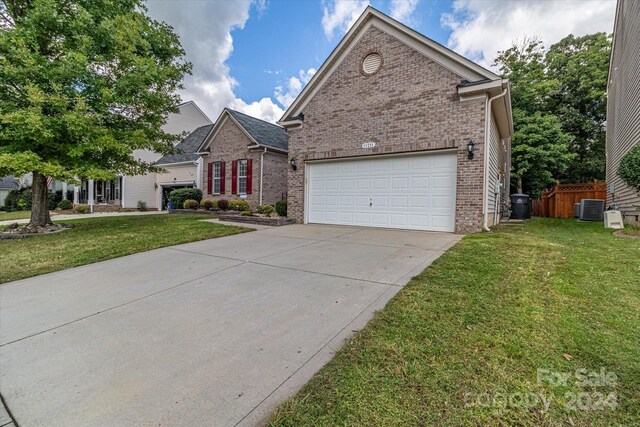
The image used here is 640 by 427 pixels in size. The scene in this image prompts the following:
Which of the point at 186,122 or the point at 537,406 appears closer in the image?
the point at 537,406

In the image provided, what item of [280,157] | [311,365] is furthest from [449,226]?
[280,157]

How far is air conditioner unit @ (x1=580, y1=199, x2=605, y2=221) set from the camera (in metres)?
12.3

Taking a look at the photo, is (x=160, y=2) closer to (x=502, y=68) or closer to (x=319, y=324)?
(x=319, y=324)

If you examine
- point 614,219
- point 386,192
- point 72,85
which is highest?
point 72,85

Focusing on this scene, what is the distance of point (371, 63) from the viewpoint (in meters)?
9.52

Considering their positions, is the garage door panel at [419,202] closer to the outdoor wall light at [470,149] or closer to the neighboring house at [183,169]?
the outdoor wall light at [470,149]

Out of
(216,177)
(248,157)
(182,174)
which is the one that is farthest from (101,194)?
(248,157)

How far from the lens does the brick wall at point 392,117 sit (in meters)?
8.01

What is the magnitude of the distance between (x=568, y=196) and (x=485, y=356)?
1878cm

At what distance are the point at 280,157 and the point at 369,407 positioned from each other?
15105 mm

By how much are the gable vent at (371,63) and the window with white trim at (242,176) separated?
27.8 feet

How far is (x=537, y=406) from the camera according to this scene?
5.67 feet

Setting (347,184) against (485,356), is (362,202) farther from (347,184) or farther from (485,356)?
(485,356)

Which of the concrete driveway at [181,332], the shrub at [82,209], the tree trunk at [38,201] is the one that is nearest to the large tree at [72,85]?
the tree trunk at [38,201]
